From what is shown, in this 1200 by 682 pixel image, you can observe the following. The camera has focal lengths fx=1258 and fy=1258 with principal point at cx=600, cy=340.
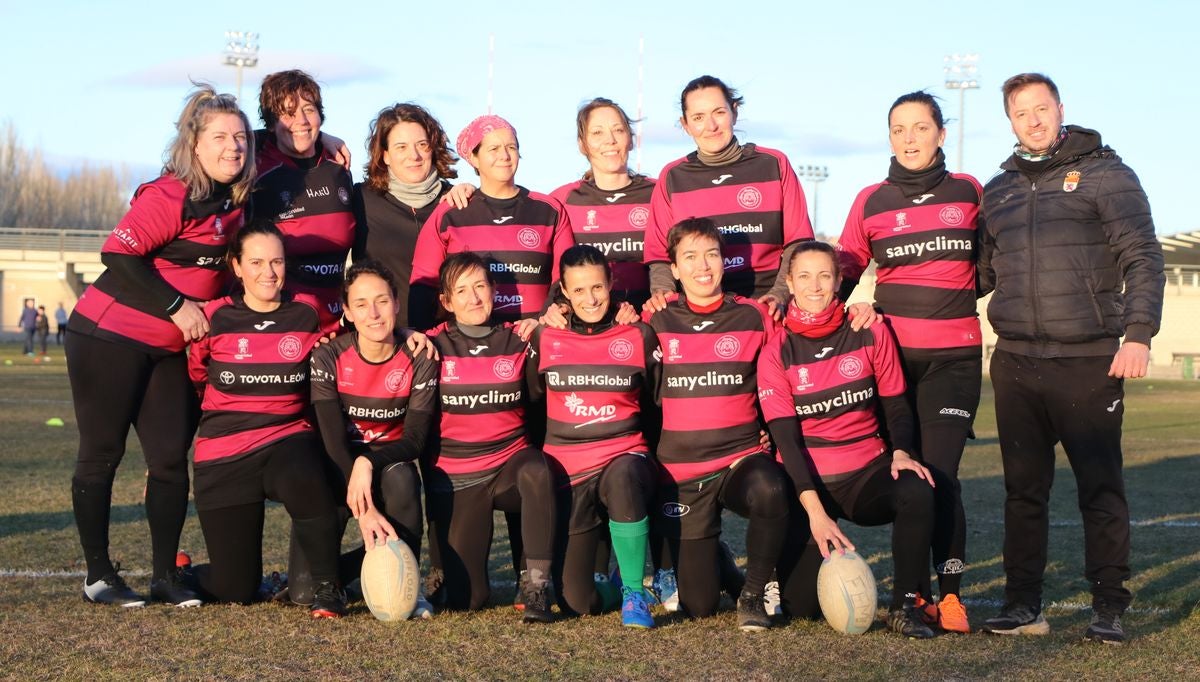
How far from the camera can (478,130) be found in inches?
223

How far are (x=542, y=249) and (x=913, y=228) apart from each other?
1.63 meters

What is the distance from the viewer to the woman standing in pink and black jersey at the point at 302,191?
5.68 m

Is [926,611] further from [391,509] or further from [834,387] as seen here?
[391,509]

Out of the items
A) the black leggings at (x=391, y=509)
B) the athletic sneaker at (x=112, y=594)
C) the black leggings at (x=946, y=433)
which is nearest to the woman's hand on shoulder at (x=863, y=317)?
the black leggings at (x=946, y=433)

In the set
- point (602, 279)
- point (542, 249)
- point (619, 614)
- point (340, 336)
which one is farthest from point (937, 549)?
point (340, 336)

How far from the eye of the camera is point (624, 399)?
206 inches

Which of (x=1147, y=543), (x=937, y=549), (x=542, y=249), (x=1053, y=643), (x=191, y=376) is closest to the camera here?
(x=1053, y=643)

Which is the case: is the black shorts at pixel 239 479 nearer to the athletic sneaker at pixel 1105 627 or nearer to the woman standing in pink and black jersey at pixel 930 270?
the woman standing in pink and black jersey at pixel 930 270

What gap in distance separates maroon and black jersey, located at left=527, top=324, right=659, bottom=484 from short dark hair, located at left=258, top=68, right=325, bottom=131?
1.65 m

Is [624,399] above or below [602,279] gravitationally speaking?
below

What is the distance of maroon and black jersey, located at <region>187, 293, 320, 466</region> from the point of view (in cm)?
524

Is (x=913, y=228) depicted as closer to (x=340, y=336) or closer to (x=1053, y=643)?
(x=1053, y=643)

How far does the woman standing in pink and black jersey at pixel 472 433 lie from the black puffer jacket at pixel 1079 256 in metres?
1.99

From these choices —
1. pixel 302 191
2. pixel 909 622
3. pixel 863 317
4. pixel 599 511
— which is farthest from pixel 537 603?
pixel 302 191
